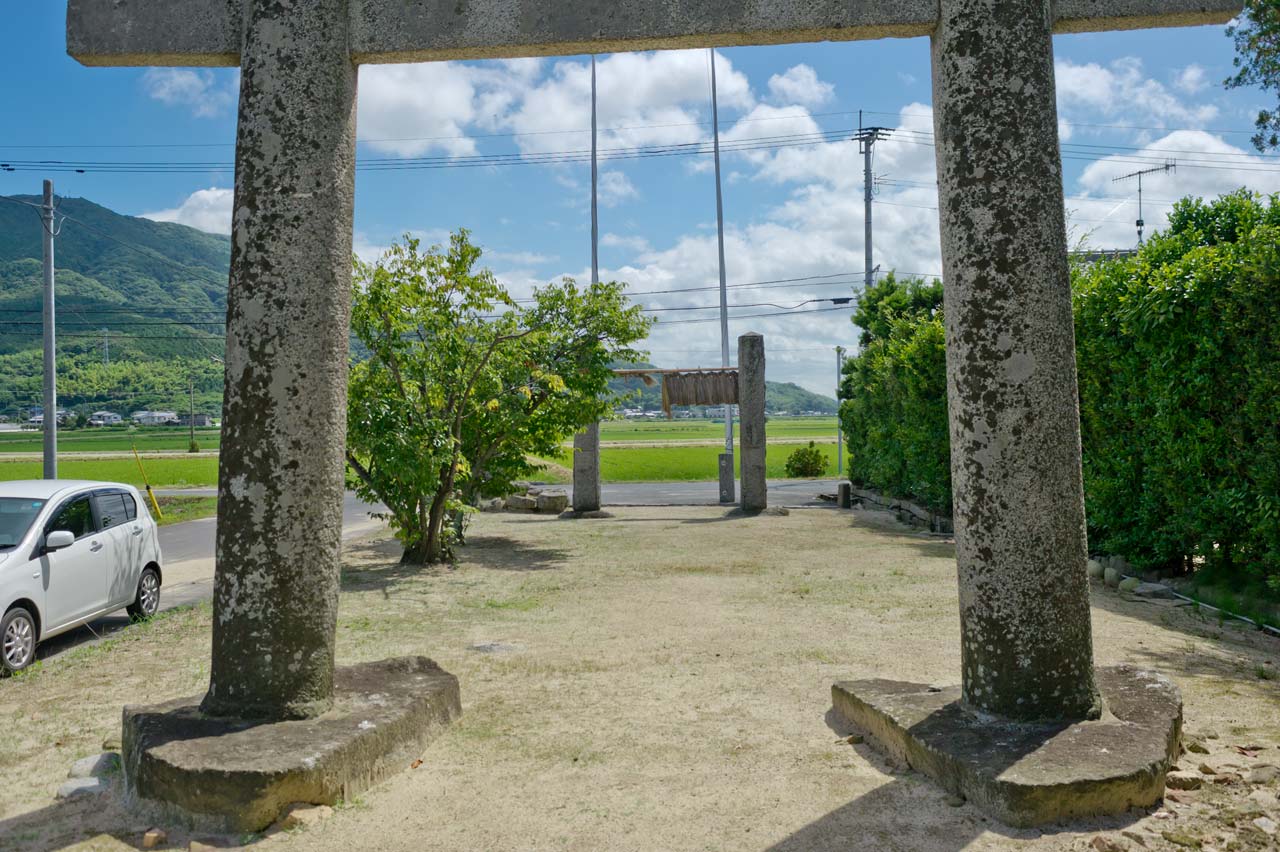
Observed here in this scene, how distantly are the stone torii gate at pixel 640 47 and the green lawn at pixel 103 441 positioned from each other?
53830 millimetres

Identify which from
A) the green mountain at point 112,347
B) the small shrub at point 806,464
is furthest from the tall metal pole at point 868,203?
the green mountain at point 112,347

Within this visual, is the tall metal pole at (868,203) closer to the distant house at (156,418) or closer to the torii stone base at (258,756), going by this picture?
the torii stone base at (258,756)

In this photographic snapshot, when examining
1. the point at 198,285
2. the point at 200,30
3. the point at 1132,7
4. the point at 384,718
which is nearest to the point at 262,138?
the point at 200,30

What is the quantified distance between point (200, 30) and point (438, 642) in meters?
4.96

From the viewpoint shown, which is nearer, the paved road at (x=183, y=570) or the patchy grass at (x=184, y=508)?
the paved road at (x=183, y=570)

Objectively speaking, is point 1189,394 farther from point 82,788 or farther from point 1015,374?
point 82,788

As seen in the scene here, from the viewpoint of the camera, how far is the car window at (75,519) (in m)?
8.18

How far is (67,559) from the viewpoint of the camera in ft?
26.6

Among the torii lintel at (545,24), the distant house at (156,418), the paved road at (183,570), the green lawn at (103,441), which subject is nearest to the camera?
the torii lintel at (545,24)

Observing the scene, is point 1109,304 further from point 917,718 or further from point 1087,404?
point 917,718

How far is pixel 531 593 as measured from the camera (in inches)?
403

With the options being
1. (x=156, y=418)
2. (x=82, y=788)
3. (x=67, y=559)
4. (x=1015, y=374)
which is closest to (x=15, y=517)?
(x=67, y=559)

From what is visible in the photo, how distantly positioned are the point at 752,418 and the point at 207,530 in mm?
11846

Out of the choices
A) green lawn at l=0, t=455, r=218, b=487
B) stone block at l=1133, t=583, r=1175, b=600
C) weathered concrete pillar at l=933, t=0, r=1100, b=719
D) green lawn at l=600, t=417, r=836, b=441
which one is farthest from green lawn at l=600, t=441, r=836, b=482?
weathered concrete pillar at l=933, t=0, r=1100, b=719
